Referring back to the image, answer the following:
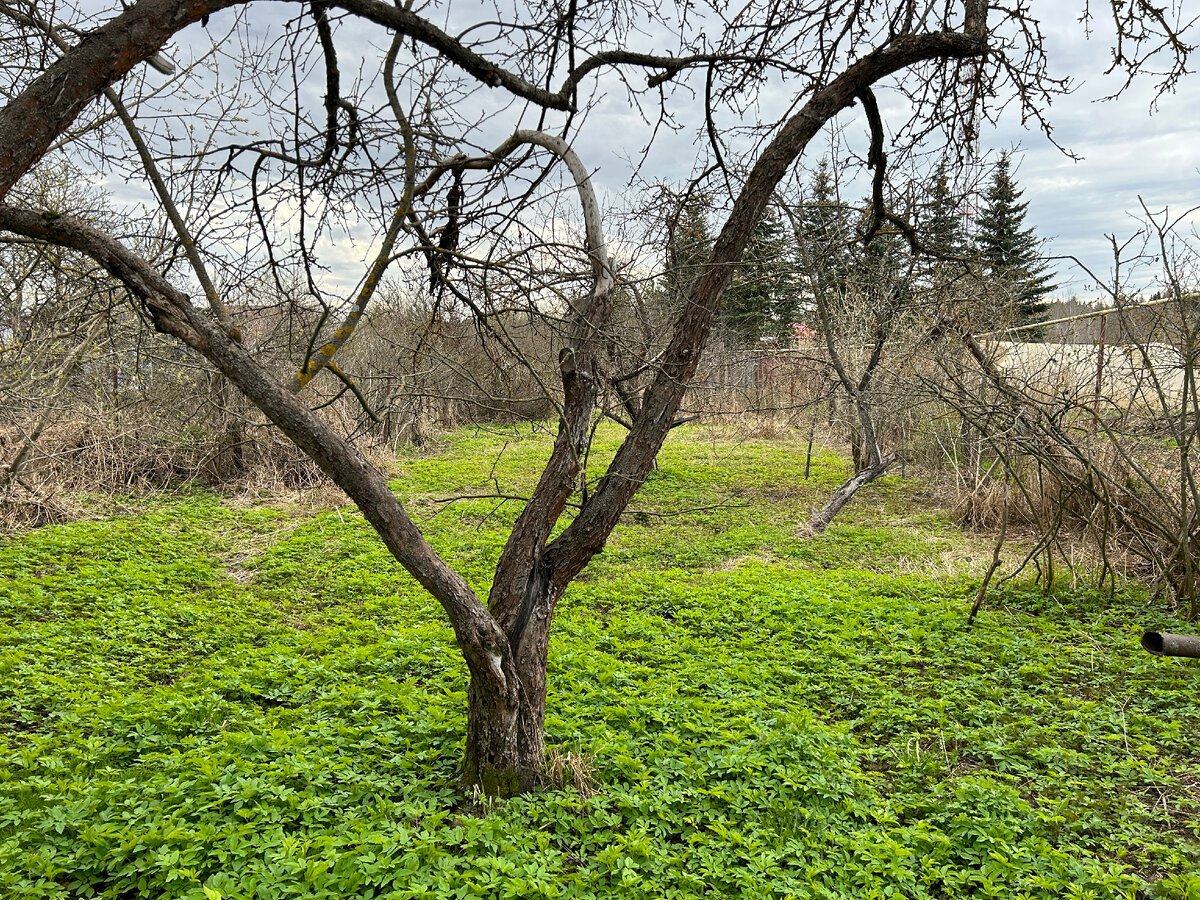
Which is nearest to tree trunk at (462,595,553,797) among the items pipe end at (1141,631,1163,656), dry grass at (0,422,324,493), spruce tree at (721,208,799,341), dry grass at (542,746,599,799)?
Result: dry grass at (542,746,599,799)

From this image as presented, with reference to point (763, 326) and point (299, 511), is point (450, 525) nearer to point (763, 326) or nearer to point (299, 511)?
point (299, 511)

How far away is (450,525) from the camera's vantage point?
34.4 ft

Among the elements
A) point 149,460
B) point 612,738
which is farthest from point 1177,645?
point 149,460

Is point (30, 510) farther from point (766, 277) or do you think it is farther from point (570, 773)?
point (766, 277)

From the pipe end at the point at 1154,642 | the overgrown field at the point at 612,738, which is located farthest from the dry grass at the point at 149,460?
the pipe end at the point at 1154,642

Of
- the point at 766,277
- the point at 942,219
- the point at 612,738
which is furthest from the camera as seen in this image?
the point at 942,219

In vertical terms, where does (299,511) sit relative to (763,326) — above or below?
below

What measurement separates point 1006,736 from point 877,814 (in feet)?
4.83

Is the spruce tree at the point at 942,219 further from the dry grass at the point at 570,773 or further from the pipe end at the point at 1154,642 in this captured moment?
the dry grass at the point at 570,773

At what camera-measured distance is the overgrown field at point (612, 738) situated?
10.2 feet

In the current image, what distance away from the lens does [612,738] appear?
417 cm

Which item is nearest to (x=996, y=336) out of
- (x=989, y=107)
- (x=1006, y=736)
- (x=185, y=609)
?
(x=989, y=107)

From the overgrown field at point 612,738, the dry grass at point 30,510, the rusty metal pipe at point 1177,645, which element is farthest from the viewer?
the dry grass at point 30,510

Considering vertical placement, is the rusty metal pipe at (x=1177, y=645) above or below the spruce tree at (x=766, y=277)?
below
